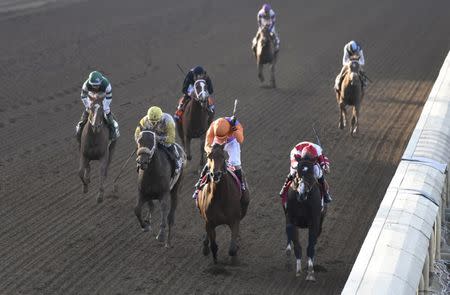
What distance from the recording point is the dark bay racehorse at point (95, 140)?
11508 mm

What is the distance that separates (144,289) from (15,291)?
4.37 feet

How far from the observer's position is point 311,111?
1761 cm

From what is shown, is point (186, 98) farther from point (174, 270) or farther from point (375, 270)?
point (375, 270)

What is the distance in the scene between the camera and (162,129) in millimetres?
10461

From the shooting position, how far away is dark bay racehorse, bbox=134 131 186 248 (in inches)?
380

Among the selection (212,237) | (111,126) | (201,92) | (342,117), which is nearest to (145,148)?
(212,237)

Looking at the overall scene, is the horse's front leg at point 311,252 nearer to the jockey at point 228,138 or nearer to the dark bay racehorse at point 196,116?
the jockey at point 228,138

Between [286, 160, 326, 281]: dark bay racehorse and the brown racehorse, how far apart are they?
58cm

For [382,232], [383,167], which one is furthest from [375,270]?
[383,167]

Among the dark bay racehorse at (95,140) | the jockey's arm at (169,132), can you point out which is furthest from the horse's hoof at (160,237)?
the dark bay racehorse at (95,140)

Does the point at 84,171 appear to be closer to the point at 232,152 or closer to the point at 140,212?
the point at 140,212

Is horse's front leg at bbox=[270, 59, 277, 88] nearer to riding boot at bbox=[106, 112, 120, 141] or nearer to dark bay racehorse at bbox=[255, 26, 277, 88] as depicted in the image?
dark bay racehorse at bbox=[255, 26, 277, 88]

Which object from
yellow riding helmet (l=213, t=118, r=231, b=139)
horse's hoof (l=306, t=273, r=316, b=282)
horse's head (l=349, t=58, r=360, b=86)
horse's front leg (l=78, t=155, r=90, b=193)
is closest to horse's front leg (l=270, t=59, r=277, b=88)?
horse's head (l=349, t=58, r=360, b=86)

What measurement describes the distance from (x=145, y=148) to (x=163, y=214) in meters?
1.08
